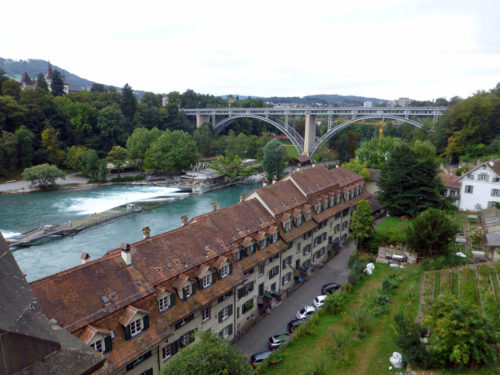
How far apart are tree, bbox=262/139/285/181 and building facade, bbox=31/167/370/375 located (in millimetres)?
35121

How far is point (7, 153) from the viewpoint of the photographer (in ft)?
206

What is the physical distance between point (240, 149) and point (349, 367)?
69982 millimetres

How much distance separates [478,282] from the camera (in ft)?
67.6

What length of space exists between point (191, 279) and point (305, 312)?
903 centimetres

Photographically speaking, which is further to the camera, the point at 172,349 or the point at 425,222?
the point at 425,222

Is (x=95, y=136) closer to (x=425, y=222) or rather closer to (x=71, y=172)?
(x=71, y=172)

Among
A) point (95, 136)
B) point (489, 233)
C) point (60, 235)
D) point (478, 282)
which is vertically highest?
point (95, 136)

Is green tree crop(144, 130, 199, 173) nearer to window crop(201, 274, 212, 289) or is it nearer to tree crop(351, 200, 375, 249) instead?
tree crop(351, 200, 375, 249)

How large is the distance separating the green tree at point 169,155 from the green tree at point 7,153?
24.0 metres

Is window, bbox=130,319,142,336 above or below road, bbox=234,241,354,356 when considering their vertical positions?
above

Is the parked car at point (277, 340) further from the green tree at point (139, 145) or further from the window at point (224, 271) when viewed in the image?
the green tree at point (139, 145)

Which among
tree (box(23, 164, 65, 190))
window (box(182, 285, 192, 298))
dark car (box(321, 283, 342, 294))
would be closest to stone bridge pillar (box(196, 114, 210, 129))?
tree (box(23, 164, 65, 190))

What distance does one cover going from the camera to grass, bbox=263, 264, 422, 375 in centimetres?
1631

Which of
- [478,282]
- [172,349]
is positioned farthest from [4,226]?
[478,282]
